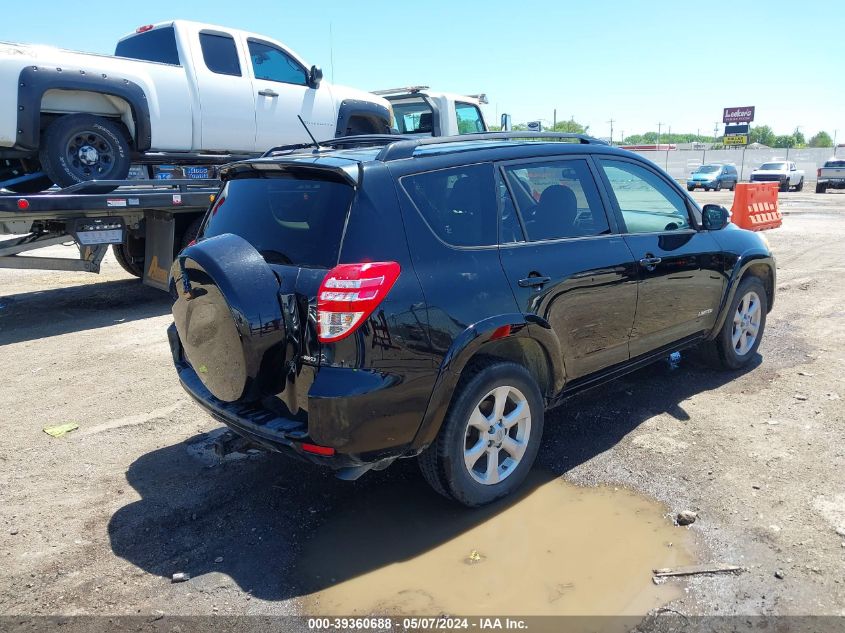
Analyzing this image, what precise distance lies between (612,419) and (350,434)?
7.63ft

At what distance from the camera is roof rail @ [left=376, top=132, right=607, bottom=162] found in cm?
329

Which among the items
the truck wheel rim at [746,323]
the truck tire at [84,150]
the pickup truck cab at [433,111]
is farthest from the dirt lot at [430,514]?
the pickup truck cab at [433,111]

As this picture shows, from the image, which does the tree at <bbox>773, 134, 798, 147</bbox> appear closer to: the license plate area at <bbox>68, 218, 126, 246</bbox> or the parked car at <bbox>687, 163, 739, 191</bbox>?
the parked car at <bbox>687, 163, 739, 191</bbox>

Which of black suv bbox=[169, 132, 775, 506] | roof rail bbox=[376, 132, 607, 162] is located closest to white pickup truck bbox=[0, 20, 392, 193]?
black suv bbox=[169, 132, 775, 506]

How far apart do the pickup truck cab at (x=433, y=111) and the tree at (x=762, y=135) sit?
93594 millimetres

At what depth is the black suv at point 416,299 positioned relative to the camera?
2.94 m

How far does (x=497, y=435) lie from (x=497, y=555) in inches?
23.6

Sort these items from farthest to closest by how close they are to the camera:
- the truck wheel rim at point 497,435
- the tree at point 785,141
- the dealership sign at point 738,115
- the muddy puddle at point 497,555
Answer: the tree at point 785,141 → the dealership sign at point 738,115 → the truck wheel rim at point 497,435 → the muddy puddle at point 497,555

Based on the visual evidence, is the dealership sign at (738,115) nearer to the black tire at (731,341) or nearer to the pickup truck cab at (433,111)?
the pickup truck cab at (433,111)

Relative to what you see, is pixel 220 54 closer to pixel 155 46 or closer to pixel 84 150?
pixel 155 46

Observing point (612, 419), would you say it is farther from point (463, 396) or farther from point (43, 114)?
point (43, 114)

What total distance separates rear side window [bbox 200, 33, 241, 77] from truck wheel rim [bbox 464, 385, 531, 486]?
660 centimetres

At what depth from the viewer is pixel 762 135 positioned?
320ft

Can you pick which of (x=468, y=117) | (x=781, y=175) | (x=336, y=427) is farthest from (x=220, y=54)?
(x=781, y=175)
